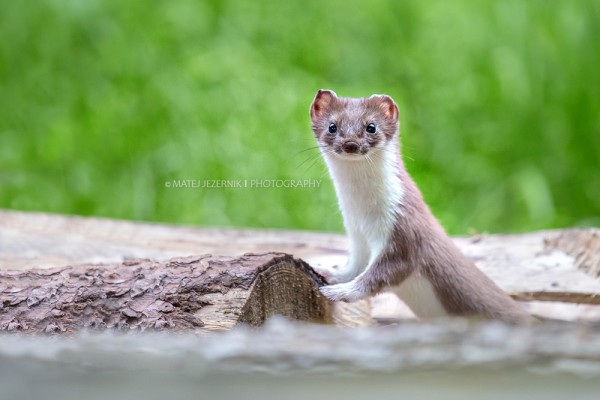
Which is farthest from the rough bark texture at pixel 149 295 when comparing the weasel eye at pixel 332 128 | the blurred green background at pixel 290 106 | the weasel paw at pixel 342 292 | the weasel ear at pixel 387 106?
the blurred green background at pixel 290 106

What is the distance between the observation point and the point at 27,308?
251 cm

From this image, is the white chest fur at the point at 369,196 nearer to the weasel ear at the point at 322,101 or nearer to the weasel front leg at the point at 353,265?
the weasel front leg at the point at 353,265

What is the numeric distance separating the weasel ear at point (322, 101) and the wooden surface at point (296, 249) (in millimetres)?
708

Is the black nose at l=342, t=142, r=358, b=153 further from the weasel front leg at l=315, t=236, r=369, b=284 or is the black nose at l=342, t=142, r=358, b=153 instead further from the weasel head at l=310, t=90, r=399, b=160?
the weasel front leg at l=315, t=236, r=369, b=284

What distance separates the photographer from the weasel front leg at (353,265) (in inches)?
128

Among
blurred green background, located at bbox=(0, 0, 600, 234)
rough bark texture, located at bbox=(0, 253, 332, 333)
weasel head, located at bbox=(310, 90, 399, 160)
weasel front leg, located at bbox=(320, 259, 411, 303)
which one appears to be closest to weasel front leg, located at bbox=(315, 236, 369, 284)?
weasel front leg, located at bbox=(320, 259, 411, 303)

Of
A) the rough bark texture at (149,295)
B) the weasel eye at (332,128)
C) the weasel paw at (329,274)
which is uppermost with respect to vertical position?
the weasel eye at (332,128)

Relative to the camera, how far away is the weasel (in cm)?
310

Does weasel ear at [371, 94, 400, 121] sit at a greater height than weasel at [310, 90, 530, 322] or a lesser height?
greater

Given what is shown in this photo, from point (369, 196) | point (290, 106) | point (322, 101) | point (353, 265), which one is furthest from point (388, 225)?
point (290, 106)

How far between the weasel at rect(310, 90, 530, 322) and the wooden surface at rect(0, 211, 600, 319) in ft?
1.16

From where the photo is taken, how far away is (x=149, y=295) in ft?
8.29

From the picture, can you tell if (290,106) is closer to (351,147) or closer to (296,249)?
(296,249)

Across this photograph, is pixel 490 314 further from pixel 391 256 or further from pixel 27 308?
pixel 27 308
